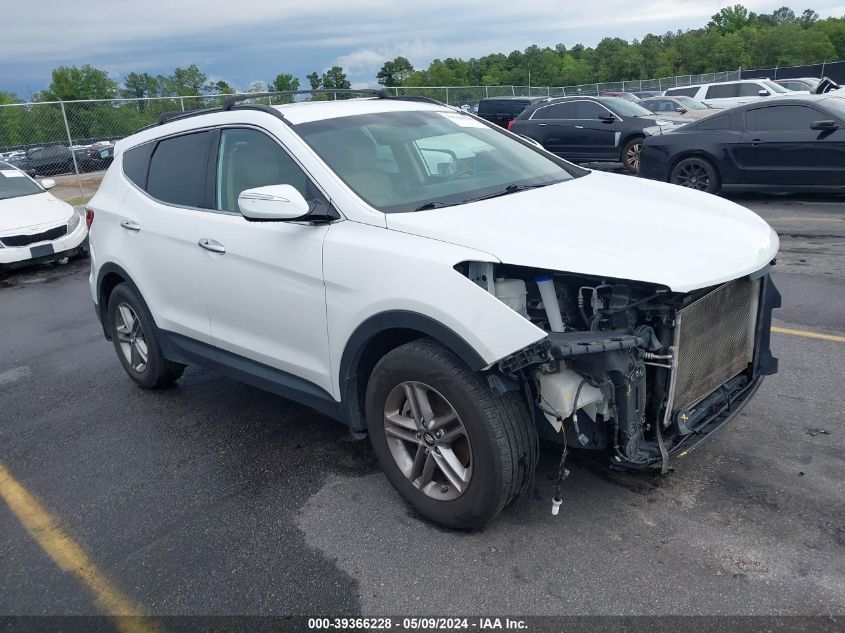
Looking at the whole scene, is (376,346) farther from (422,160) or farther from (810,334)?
(810,334)

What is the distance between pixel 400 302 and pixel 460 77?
6951 cm

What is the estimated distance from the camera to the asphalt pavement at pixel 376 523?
2902 millimetres

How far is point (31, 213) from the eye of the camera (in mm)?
10391

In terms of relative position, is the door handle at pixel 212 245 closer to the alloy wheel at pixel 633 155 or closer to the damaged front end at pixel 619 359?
the damaged front end at pixel 619 359

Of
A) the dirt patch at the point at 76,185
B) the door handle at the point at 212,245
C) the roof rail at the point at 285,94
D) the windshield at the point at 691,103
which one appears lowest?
the dirt patch at the point at 76,185

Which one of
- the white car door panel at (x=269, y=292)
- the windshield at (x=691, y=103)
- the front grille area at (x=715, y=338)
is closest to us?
the front grille area at (x=715, y=338)

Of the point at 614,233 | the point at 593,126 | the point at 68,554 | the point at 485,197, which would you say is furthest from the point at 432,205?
the point at 593,126

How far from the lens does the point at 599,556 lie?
3.08 meters

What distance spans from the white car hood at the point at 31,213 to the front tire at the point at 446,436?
336 inches

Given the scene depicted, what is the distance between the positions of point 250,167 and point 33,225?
7434 millimetres

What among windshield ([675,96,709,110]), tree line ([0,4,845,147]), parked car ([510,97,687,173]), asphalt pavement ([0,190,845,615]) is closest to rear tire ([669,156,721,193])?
parked car ([510,97,687,173])

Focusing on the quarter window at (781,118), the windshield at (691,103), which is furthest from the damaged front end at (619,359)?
the windshield at (691,103)

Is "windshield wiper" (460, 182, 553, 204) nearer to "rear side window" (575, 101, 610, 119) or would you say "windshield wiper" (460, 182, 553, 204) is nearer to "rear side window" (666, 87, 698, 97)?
"rear side window" (575, 101, 610, 119)

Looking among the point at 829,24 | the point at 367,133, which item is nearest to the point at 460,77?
the point at 829,24
